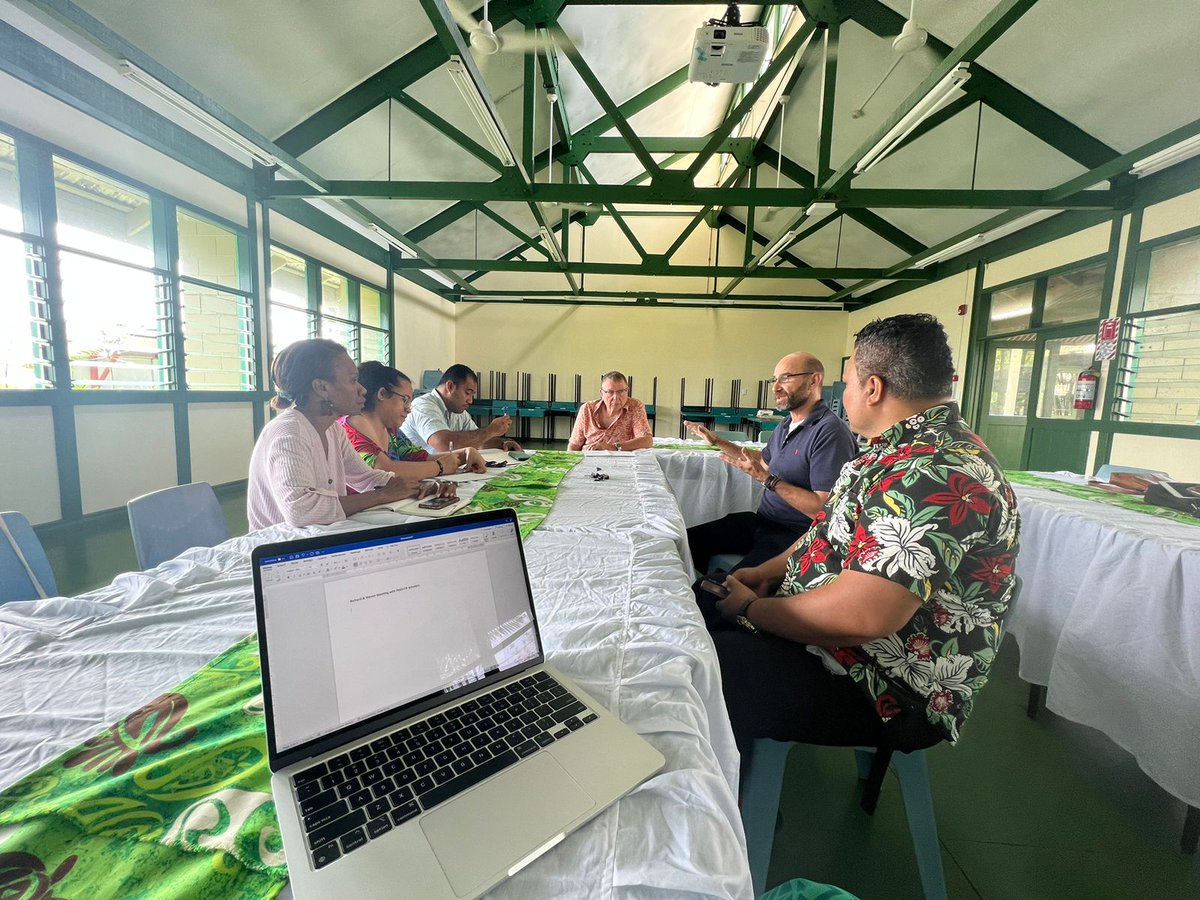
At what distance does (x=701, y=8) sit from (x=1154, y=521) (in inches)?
208

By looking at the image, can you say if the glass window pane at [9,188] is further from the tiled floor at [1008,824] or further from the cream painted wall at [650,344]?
the cream painted wall at [650,344]

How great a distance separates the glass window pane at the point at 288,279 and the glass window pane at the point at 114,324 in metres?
1.16

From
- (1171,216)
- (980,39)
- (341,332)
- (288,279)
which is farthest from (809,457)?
(341,332)

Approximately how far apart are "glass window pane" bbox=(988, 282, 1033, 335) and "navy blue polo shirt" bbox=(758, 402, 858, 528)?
15.7 ft

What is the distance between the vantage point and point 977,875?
1.12 meters

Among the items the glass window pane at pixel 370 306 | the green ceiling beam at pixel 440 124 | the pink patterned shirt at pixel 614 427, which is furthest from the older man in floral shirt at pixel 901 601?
the glass window pane at pixel 370 306

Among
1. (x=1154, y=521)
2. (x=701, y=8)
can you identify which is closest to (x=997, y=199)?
(x=701, y=8)

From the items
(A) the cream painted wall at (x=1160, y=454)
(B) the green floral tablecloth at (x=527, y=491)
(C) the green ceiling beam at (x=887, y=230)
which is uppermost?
(C) the green ceiling beam at (x=887, y=230)

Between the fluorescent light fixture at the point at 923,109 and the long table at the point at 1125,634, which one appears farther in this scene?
the fluorescent light fixture at the point at 923,109

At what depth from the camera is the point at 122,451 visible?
3307mm

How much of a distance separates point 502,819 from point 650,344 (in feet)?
29.1

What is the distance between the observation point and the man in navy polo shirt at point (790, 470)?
192 centimetres

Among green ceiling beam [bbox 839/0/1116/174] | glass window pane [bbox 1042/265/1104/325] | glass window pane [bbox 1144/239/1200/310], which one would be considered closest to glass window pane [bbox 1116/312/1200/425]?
glass window pane [bbox 1144/239/1200/310]

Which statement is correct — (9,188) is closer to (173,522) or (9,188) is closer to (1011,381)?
(173,522)
